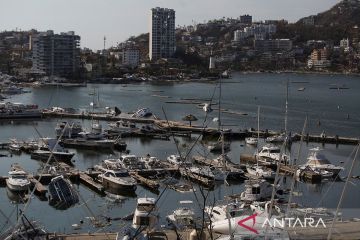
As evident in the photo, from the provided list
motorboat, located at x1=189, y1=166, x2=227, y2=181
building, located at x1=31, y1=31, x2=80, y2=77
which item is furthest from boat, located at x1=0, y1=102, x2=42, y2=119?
building, located at x1=31, y1=31, x2=80, y2=77

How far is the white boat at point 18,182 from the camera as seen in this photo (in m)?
13.0

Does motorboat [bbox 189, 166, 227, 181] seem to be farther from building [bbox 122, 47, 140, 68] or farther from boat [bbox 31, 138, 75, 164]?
building [bbox 122, 47, 140, 68]

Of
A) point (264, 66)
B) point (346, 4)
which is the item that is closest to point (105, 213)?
point (264, 66)

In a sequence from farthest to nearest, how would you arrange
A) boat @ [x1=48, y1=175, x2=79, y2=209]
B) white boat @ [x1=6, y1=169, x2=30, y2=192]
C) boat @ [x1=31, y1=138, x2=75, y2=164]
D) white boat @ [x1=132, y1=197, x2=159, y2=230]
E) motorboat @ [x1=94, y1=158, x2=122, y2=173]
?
boat @ [x1=31, y1=138, x2=75, y2=164] → motorboat @ [x1=94, y1=158, x2=122, y2=173] → white boat @ [x1=6, y1=169, x2=30, y2=192] → boat @ [x1=48, y1=175, x2=79, y2=209] → white boat @ [x1=132, y1=197, x2=159, y2=230]

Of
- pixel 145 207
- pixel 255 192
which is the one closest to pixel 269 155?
pixel 255 192

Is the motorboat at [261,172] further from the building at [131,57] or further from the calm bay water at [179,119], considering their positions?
the building at [131,57]

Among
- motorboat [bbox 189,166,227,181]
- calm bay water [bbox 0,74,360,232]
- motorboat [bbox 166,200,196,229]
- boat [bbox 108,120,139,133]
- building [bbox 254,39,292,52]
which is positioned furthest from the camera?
building [bbox 254,39,292,52]

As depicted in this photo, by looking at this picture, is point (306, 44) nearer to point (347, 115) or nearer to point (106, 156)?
point (347, 115)

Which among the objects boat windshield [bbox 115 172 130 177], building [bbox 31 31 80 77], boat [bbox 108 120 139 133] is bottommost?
boat windshield [bbox 115 172 130 177]

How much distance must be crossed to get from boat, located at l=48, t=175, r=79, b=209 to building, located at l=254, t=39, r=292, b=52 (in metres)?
101

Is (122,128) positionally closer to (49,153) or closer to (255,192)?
(49,153)

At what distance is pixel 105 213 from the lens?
11586mm

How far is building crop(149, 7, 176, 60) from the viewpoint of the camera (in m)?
89.6

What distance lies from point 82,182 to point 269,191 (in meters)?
4.27
